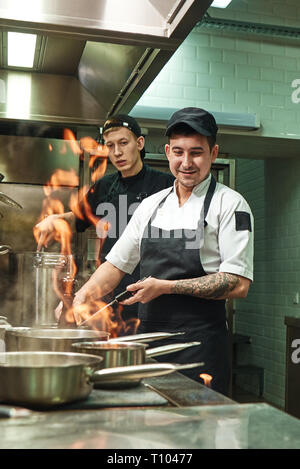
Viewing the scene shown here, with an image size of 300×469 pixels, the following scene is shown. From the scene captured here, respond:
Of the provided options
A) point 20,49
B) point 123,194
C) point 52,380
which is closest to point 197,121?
point 123,194

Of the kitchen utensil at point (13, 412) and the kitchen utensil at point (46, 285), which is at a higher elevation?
the kitchen utensil at point (46, 285)

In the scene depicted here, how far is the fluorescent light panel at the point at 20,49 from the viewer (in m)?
2.32

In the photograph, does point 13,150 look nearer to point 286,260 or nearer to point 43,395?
point 43,395

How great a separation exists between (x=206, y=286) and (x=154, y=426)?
1.00m

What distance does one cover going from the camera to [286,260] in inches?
207

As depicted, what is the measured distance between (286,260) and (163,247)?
3.61 m

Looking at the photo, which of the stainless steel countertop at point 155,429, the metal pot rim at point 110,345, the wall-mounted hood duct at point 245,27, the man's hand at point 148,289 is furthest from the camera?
the wall-mounted hood duct at point 245,27

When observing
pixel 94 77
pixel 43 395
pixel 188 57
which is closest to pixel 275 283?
pixel 188 57

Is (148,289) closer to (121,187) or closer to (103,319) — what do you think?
(103,319)

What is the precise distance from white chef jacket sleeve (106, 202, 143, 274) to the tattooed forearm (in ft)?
1.18

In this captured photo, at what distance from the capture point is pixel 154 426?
717 millimetres

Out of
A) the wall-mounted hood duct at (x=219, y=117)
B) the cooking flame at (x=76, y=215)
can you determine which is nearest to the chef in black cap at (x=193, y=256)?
the cooking flame at (x=76, y=215)

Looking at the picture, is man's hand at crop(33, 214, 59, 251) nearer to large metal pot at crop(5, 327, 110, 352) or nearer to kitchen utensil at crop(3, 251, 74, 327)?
kitchen utensil at crop(3, 251, 74, 327)

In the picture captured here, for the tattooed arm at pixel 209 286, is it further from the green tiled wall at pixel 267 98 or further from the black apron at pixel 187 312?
the green tiled wall at pixel 267 98
